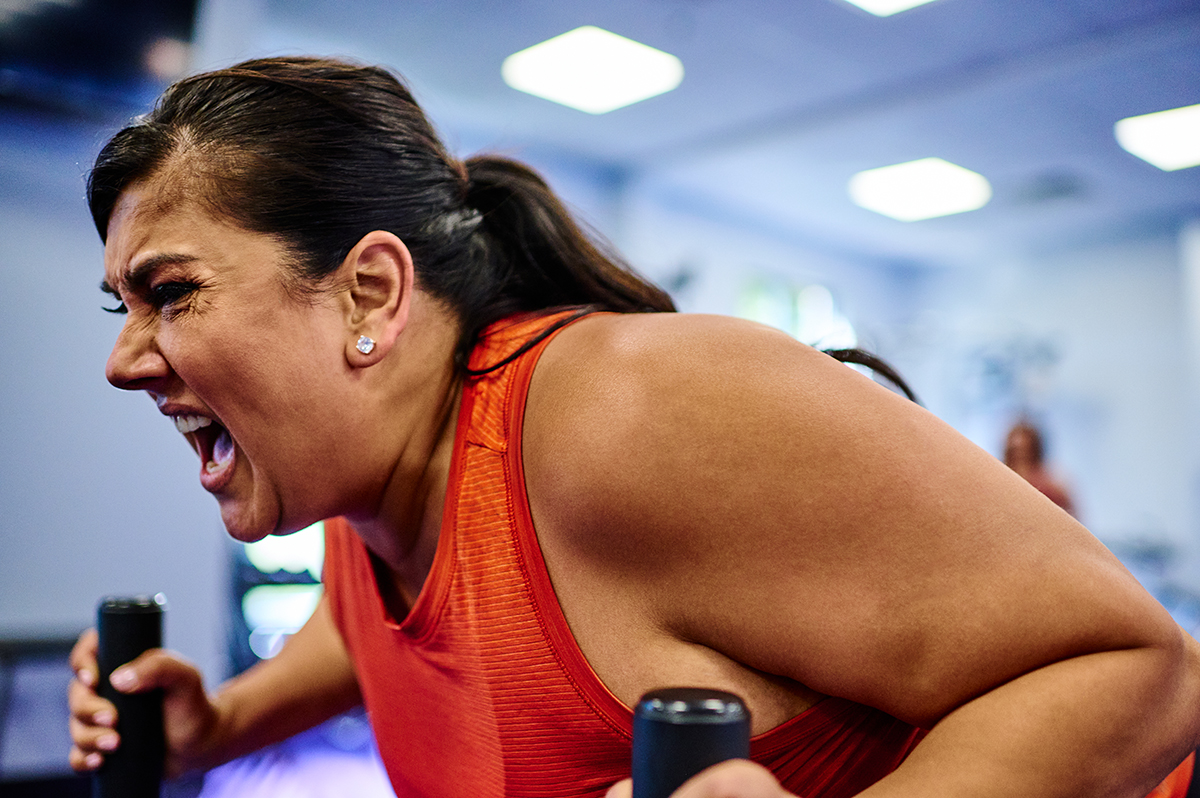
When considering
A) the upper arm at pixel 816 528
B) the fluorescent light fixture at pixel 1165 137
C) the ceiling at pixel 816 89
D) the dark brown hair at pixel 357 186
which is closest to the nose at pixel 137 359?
the dark brown hair at pixel 357 186

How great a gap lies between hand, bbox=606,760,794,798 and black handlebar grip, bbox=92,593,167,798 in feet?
2.16

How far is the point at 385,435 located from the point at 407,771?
37 cm

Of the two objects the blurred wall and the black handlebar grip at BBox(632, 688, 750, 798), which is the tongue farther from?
the blurred wall

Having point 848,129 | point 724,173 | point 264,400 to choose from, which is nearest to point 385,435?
point 264,400

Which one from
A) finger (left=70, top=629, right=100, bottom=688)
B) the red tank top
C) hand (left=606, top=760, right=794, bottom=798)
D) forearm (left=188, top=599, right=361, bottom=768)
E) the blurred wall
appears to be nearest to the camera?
hand (left=606, top=760, right=794, bottom=798)

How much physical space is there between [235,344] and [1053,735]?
2.22 ft

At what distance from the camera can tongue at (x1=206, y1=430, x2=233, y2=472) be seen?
0.87 metres

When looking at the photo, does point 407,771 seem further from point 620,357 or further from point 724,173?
point 724,173

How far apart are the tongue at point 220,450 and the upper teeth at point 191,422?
0.02 metres

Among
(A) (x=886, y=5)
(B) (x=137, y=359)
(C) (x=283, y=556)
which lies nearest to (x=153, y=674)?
(B) (x=137, y=359)

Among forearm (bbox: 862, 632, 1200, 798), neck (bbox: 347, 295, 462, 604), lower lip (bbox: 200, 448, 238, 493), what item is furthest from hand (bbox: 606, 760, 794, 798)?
lower lip (bbox: 200, 448, 238, 493)

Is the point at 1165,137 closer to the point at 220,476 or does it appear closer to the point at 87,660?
the point at 220,476

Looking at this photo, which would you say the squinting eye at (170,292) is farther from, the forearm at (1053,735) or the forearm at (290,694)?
the forearm at (1053,735)

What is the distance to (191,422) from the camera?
0.86 meters
